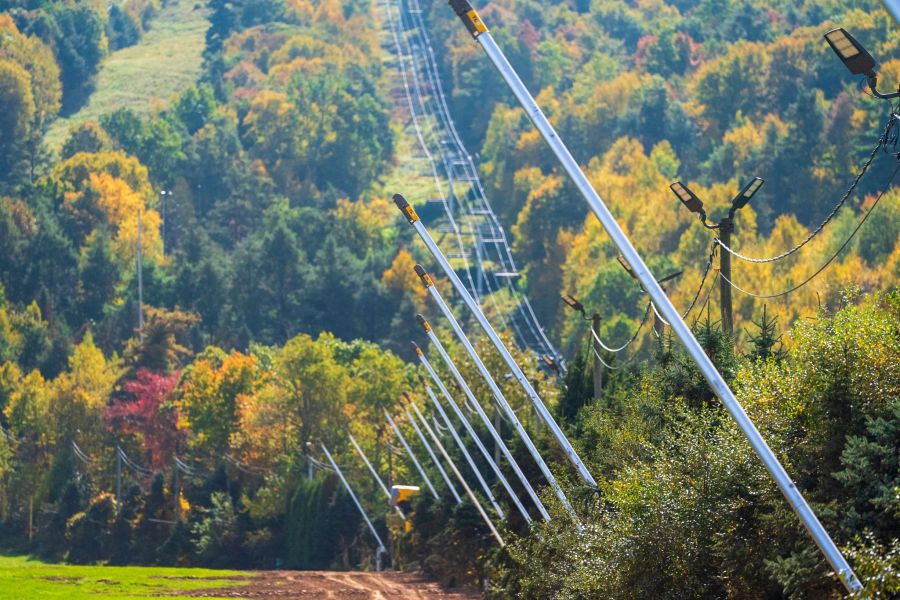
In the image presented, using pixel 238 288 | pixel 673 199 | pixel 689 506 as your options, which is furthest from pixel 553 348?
pixel 689 506

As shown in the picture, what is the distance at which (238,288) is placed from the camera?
145 metres

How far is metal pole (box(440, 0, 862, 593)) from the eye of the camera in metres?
22.8

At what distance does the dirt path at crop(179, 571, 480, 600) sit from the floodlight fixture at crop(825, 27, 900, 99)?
96.3ft

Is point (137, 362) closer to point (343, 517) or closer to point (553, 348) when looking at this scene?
point (553, 348)

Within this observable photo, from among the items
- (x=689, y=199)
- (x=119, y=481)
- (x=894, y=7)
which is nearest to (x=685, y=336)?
(x=894, y=7)

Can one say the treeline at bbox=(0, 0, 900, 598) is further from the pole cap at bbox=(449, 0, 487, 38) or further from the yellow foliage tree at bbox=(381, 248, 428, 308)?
the pole cap at bbox=(449, 0, 487, 38)

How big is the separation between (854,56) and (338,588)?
3426 centimetres

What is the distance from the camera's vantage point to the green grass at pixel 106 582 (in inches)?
1895

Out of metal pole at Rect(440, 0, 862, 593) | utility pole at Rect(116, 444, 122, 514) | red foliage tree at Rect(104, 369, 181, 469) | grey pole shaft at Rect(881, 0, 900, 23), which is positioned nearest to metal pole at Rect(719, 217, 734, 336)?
metal pole at Rect(440, 0, 862, 593)

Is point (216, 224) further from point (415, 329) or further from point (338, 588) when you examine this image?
point (338, 588)

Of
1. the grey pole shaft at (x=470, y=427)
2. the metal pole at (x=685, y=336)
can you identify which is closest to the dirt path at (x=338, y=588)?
the grey pole shaft at (x=470, y=427)

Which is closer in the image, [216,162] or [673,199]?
[673,199]

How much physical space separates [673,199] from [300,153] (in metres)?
71.9

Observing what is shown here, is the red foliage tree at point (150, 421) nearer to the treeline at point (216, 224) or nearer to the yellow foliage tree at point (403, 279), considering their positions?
the treeline at point (216, 224)
